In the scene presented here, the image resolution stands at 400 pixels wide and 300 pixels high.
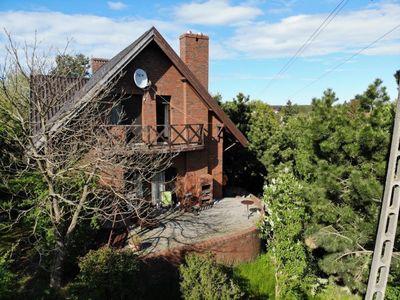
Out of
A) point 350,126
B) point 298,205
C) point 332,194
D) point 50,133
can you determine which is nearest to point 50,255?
point 50,133

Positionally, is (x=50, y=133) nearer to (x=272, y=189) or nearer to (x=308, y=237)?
(x=272, y=189)

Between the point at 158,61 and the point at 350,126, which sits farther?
the point at 158,61

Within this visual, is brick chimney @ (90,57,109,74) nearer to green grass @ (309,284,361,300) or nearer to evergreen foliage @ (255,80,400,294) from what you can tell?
evergreen foliage @ (255,80,400,294)

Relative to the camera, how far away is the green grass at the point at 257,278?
36.1 ft

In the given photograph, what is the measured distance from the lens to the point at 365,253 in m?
10.7

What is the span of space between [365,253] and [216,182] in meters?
8.70

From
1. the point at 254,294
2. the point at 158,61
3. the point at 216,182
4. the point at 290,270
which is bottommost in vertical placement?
the point at 254,294

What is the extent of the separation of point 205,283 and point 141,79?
9534 millimetres

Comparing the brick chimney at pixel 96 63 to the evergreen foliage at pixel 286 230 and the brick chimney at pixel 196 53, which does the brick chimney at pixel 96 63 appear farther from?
the evergreen foliage at pixel 286 230

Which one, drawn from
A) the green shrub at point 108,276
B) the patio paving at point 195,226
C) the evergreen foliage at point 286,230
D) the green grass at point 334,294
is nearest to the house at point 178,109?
the patio paving at point 195,226

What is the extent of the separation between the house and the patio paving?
4.24 ft

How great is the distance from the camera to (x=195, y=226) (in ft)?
45.8

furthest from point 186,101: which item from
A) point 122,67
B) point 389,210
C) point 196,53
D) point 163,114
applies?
point 389,210

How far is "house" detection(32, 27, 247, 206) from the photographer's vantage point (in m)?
14.7
